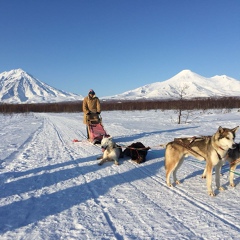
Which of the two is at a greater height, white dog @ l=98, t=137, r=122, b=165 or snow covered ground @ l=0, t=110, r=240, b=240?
white dog @ l=98, t=137, r=122, b=165

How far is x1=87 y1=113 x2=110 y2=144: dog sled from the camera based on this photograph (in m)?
8.06

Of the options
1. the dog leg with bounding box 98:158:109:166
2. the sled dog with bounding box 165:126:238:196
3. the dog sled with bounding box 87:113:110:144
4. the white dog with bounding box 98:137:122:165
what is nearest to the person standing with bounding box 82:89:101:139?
the dog sled with bounding box 87:113:110:144

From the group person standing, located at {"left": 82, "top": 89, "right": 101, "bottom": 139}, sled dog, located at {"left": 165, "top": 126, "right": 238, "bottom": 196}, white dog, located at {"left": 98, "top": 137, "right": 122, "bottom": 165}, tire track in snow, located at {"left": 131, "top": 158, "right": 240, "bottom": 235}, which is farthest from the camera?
person standing, located at {"left": 82, "top": 89, "right": 101, "bottom": 139}

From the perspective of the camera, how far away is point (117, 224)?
9.57 ft

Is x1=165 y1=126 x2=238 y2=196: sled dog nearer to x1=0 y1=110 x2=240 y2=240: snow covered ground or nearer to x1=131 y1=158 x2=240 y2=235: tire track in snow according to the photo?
x1=131 y1=158 x2=240 y2=235: tire track in snow

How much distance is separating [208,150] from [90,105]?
19.1ft

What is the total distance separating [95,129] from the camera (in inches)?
331

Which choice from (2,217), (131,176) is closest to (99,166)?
(131,176)

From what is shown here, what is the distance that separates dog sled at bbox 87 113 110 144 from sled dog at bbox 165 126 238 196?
12.1ft

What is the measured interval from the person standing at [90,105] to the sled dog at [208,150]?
516 cm

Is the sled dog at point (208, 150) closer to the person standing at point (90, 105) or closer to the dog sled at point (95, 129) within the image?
the dog sled at point (95, 129)

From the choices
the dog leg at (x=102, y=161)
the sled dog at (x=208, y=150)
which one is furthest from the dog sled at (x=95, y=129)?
the sled dog at (x=208, y=150)

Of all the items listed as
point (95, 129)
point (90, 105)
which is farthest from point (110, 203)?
point (90, 105)

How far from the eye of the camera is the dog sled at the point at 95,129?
317 inches
